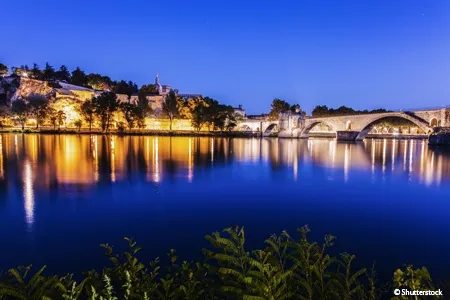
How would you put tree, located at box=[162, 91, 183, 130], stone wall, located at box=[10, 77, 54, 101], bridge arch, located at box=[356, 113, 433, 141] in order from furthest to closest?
1. stone wall, located at box=[10, 77, 54, 101]
2. tree, located at box=[162, 91, 183, 130]
3. bridge arch, located at box=[356, 113, 433, 141]

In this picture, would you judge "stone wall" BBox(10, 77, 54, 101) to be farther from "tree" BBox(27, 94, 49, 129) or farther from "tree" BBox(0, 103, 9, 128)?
"tree" BBox(27, 94, 49, 129)

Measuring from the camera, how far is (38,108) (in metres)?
93.8

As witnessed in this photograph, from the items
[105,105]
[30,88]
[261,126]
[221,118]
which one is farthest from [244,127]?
[30,88]

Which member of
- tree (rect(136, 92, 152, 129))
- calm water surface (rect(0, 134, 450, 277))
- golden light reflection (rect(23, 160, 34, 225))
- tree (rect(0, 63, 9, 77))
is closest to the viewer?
calm water surface (rect(0, 134, 450, 277))

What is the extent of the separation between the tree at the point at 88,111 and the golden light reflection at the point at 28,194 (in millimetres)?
74282

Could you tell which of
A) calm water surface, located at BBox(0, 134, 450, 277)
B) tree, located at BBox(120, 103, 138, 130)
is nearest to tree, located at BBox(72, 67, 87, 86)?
tree, located at BBox(120, 103, 138, 130)

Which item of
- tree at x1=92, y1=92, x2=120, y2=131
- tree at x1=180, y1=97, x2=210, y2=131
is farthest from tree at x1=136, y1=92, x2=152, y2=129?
tree at x1=180, y1=97, x2=210, y2=131

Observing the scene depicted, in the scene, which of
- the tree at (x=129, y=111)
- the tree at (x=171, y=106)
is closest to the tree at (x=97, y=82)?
the tree at (x=129, y=111)

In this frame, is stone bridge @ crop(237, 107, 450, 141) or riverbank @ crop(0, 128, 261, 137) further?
riverbank @ crop(0, 128, 261, 137)

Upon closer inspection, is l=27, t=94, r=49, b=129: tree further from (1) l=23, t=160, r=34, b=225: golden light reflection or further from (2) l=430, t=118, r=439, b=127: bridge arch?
(2) l=430, t=118, r=439, b=127: bridge arch

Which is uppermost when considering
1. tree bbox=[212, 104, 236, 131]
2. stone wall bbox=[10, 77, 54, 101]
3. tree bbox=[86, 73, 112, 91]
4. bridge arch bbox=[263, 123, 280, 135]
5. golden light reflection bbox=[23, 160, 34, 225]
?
tree bbox=[86, 73, 112, 91]

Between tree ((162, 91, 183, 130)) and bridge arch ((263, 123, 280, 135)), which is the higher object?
tree ((162, 91, 183, 130))

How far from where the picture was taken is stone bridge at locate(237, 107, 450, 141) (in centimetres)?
6575

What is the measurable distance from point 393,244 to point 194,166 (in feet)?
68.4
